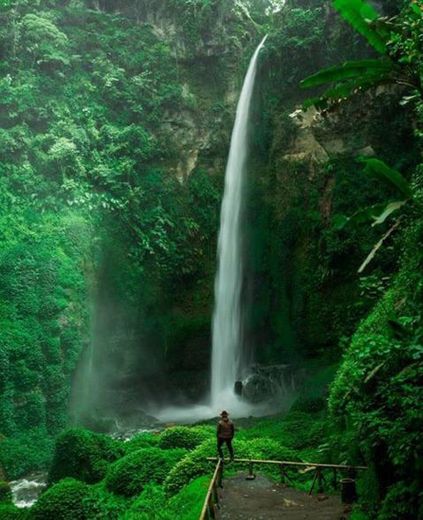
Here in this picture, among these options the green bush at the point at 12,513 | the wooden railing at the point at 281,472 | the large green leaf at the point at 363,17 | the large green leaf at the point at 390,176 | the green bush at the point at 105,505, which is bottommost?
the green bush at the point at 12,513

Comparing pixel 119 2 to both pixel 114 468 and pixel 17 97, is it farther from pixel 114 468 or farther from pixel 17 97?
pixel 114 468

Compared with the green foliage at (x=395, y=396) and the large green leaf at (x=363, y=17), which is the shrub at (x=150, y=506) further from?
the large green leaf at (x=363, y=17)

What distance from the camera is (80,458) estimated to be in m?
13.4

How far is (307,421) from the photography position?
1488 centimetres

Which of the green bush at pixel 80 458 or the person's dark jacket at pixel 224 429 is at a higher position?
the person's dark jacket at pixel 224 429

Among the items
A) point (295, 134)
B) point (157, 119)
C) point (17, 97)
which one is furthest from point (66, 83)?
point (295, 134)

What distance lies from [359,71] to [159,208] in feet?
53.1

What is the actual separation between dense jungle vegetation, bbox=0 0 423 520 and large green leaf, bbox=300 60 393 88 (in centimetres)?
709

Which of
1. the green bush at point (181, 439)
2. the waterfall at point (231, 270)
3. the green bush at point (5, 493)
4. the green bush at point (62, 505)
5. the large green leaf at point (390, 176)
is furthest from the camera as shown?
the waterfall at point (231, 270)

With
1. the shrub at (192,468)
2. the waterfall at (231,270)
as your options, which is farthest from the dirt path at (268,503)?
the waterfall at (231,270)

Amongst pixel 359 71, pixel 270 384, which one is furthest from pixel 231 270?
pixel 359 71

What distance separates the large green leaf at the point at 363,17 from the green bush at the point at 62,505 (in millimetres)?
9434

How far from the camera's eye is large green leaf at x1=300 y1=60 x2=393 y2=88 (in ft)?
24.1

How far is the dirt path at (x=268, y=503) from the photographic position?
7.46 meters
